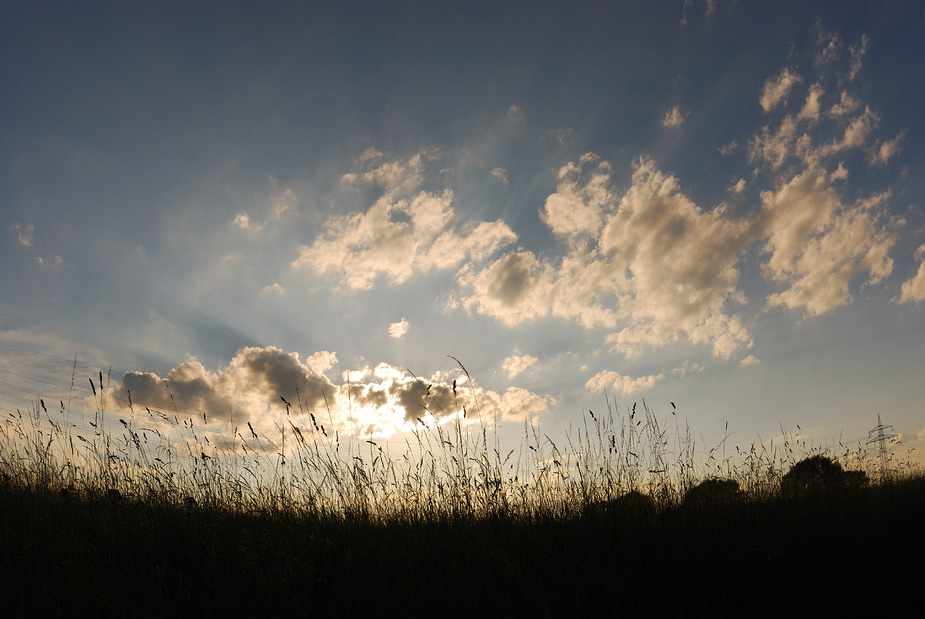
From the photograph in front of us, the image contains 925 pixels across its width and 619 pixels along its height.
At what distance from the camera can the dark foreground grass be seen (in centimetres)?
263

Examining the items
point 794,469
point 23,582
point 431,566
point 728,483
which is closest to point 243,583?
point 431,566

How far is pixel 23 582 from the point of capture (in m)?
3.03

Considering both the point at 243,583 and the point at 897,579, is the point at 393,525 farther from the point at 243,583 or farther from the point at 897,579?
the point at 897,579

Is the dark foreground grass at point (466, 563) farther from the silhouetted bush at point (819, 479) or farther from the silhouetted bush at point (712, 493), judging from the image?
the silhouetted bush at point (819, 479)

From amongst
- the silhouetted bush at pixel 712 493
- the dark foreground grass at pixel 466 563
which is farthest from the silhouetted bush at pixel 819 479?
the dark foreground grass at pixel 466 563

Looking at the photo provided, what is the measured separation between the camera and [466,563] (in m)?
3.10

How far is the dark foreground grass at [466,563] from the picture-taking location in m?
2.63

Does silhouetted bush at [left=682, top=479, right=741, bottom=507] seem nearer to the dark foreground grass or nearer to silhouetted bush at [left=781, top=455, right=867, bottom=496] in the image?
the dark foreground grass

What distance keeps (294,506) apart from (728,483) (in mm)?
4929

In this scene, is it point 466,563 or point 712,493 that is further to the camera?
point 712,493

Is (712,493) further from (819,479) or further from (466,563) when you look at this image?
(466,563)

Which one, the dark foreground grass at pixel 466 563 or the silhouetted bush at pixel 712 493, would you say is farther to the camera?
the silhouetted bush at pixel 712 493

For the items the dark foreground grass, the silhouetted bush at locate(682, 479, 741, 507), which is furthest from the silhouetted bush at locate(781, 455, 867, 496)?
the dark foreground grass

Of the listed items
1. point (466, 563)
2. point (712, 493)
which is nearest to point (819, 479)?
point (712, 493)
